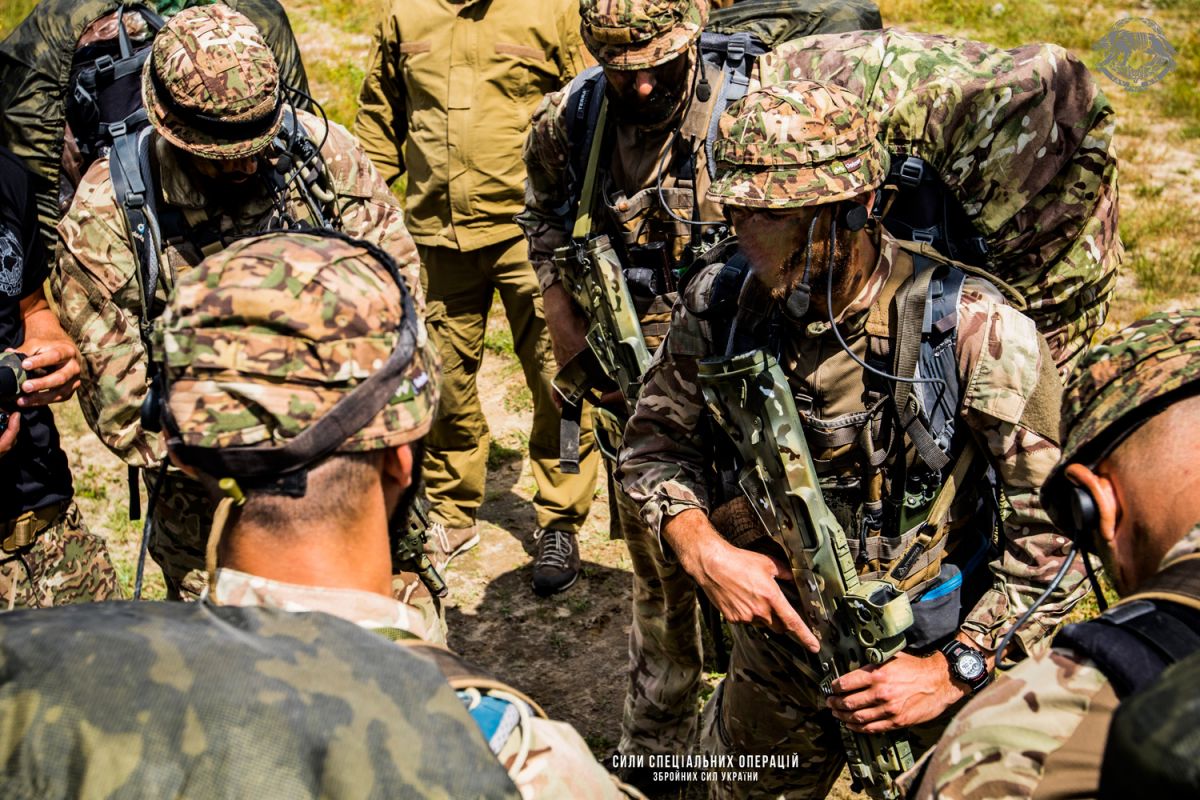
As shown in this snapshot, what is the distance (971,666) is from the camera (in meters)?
2.78

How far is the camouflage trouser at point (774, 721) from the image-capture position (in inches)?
124

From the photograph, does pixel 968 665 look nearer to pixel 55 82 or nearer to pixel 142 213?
pixel 142 213

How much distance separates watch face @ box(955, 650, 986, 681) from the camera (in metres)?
2.78

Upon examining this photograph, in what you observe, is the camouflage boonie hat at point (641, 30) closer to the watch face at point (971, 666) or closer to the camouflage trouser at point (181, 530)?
the camouflage trouser at point (181, 530)

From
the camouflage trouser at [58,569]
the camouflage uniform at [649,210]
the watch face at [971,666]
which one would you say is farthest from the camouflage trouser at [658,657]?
the camouflage trouser at [58,569]

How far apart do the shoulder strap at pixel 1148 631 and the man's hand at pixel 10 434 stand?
3.20m

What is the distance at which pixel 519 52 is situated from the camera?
5.42m

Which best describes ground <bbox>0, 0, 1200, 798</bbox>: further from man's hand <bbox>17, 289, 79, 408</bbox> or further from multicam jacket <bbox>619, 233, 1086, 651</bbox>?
man's hand <bbox>17, 289, 79, 408</bbox>

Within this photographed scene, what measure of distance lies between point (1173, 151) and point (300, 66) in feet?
26.3

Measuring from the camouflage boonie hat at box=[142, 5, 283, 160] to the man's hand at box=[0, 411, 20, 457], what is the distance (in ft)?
3.36

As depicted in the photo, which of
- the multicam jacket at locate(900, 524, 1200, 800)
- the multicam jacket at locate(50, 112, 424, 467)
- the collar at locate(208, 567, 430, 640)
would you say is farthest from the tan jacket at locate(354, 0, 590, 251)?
the multicam jacket at locate(900, 524, 1200, 800)

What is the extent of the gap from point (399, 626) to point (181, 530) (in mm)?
2205

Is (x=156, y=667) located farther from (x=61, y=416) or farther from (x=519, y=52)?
(x=61, y=416)

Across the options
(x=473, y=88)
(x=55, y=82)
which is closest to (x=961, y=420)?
(x=473, y=88)
